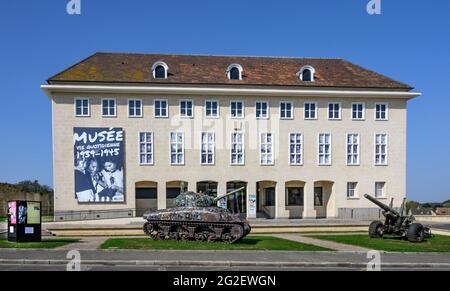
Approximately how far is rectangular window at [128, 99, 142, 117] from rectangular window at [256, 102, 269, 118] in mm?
10536

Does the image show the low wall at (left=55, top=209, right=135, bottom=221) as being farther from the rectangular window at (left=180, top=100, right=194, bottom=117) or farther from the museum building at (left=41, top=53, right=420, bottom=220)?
the rectangular window at (left=180, top=100, right=194, bottom=117)

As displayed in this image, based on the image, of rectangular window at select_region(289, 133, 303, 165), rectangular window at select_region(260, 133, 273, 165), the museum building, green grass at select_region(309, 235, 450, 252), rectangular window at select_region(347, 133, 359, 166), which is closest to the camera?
green grass at select_region(309, 235, 450, 252)

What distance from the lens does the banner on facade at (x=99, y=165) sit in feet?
140

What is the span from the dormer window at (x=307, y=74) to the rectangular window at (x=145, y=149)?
15221 mm

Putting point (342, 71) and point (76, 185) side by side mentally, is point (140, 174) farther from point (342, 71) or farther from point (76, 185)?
point (342, 71)

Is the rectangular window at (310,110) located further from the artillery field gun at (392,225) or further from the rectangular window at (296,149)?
the artillery field gun at (392,225)

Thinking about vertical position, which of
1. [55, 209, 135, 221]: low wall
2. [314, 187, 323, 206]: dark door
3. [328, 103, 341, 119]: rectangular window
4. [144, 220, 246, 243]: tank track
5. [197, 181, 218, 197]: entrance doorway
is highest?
[328, 103, 341, 119]: rectangular window

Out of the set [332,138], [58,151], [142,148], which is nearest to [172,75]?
[142,148]

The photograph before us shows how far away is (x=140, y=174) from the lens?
43.5m

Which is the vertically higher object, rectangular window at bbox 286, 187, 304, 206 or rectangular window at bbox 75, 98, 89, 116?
rectangular window at bbox 75, 98, 89, 116

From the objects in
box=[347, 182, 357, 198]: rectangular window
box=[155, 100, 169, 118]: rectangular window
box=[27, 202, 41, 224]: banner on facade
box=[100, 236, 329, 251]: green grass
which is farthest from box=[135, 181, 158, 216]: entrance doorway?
box=[100, 236, 329, 251]: green grass

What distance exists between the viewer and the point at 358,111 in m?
46.6

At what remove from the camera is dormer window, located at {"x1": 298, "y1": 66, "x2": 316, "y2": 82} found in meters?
46.5

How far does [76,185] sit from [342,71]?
1074 inches
